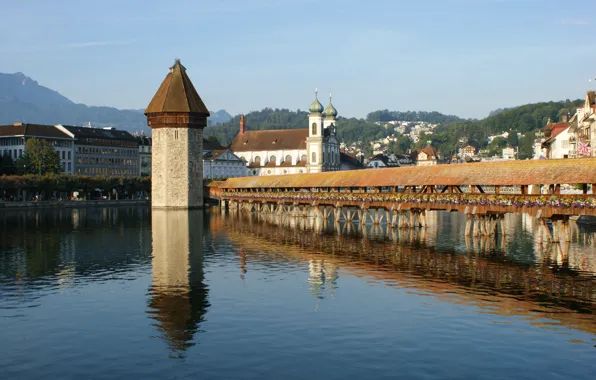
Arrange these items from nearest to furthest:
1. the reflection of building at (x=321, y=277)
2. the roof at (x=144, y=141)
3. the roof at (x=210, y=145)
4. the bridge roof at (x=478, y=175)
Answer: the reflection of building at (x=321, y=277)
the bridge roof at (x=478, y=175)
the roof at (x=144, y=141)
the roof at (x=210, y=145)


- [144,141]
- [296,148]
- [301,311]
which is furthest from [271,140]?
[301,311]

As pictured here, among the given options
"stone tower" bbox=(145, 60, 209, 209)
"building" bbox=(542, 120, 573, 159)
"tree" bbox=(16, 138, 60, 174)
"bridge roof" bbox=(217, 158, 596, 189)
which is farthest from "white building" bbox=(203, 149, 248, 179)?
"bridge roof" bbox=(217, 158, 596, 189)

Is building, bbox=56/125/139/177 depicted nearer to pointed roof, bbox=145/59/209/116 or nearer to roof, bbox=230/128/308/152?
roof, bbox=230/128/308/152

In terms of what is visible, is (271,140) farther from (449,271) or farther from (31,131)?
(449,271)

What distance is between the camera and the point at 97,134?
420ft

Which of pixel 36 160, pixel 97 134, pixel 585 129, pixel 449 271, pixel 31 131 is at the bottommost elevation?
pixel 449 271

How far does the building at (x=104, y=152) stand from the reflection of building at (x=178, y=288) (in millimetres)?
78465

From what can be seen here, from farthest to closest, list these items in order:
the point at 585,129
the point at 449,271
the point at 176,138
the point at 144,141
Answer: the point at 144,141, the point at 176,138, the point at 585,129, the point at 449,271

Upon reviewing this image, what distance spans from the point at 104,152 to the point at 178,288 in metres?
105

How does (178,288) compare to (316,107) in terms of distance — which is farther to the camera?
(316,107)

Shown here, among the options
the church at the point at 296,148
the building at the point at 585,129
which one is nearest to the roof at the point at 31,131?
the church at the point at 296,148

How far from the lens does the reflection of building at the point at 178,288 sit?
20875 mm

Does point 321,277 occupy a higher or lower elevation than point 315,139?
lower

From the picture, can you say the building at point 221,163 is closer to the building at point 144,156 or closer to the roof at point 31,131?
the building at point 144,156
